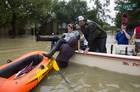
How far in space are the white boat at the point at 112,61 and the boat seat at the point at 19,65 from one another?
171 centimetres

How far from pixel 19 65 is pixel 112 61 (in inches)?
106

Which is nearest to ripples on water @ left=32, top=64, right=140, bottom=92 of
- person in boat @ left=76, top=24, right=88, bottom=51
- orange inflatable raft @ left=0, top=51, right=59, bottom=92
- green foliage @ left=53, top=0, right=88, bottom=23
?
orange inflatable raft @ left=0, top=51, right=59, bottom=92

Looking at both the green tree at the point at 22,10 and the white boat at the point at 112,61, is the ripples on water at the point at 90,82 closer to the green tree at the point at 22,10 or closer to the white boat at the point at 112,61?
the white boat at the point at 112,61

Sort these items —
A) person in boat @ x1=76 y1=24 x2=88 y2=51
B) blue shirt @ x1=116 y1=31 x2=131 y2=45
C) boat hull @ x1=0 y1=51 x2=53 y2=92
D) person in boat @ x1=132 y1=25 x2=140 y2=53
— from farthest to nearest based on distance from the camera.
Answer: person in boat @ x1=76 y1=24 x2=88 y2=51
blue shirt @ x1=116 y1=31 x2=131 y2=45
person in boat @ x1=132 y1=25 x2=140 y2=53
boat hull @ x1=0 y1=51 x2=53 y2=92

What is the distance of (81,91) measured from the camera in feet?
22.7

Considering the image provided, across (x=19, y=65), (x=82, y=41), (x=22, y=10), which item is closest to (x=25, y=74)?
(x=19, y=65)

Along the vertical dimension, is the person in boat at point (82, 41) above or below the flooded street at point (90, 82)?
above

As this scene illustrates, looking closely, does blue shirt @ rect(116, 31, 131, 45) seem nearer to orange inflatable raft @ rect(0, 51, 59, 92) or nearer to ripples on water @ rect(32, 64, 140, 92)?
ripples on water @ rect(32, 64, 140, 92)

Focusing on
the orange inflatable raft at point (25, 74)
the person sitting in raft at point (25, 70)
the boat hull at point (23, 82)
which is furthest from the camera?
the person sitting in raft at point (25, 70)

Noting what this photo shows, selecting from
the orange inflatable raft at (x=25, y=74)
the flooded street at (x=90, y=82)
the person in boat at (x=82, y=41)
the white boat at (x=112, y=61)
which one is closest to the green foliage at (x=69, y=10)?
the person in boat at (x=82, y=41)

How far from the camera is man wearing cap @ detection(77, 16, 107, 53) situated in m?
9.31

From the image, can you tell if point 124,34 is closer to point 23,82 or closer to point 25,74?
point 25,74

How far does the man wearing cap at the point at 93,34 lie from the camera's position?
9312 mm

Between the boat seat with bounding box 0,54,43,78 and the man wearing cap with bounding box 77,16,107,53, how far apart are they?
1.83 m
